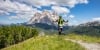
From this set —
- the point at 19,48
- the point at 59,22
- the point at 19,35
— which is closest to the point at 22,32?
the point at 19,35

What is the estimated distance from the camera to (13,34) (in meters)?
67.4

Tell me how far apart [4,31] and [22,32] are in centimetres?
936

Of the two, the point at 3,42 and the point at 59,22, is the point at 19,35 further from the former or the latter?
the point at 59,22

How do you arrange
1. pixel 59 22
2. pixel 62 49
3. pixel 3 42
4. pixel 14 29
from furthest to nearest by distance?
pixel 3 42 < pixel 14 29 < pixel 59 22 < pixel 62 49

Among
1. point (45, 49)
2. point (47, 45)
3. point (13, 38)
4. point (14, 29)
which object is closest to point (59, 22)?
point (47, 45)

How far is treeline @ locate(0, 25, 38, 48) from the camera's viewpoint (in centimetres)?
6462

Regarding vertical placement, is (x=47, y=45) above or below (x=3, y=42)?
above

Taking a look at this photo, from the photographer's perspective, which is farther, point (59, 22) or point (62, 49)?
point (59, 22)

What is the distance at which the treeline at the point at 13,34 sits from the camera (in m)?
64.6

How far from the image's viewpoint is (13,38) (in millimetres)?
67875

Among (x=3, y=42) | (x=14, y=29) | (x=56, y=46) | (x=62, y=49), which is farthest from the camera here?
(x=3, y=42)

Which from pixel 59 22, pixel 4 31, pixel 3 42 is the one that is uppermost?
pixel 59 22

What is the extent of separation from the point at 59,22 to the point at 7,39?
33.0 metres

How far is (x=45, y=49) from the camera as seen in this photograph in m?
25.0
